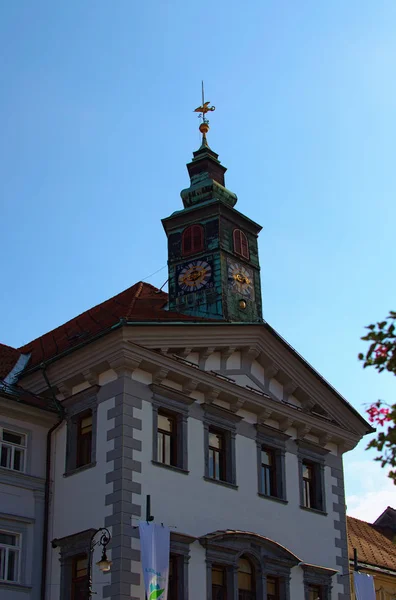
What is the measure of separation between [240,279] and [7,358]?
7.66 metres

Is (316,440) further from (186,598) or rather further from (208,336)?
(186,598)

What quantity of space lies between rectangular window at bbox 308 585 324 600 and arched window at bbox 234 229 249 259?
10.4 metres

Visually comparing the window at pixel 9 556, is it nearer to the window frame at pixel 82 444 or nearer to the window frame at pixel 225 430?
the window frame at pixel 82 444

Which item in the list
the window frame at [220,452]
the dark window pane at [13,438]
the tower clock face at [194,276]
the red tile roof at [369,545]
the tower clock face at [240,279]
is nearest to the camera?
the dark window pane at [13,438]

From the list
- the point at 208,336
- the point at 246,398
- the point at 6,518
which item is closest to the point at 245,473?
the point at 246,398

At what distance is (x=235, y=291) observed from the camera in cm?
3095

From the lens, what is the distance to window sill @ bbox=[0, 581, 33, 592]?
2496cm

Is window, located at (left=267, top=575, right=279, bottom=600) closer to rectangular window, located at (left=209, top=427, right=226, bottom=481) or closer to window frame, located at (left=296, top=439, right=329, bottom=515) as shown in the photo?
window frame, located at (left=296, top=439, right=329, bottom=515)

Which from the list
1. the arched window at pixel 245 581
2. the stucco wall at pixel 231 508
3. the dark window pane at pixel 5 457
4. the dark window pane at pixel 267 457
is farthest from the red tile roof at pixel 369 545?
the dark window pane at pixel 5 457

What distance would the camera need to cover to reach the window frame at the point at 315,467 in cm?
3061

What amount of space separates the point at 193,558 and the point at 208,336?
6132mm

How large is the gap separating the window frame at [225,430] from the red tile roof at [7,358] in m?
6.21

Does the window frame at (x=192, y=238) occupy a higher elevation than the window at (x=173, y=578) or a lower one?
higher

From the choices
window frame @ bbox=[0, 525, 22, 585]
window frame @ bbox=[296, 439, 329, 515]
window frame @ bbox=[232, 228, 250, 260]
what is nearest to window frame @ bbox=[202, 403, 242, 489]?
window frame @ bbox=[296, 439, 329, 515]
